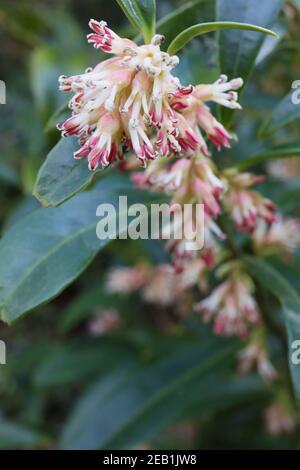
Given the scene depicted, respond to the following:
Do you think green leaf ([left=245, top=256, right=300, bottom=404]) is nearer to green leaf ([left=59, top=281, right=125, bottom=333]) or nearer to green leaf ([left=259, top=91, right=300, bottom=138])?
green leaf ([left=259, top=91, right=300, bottom=138])

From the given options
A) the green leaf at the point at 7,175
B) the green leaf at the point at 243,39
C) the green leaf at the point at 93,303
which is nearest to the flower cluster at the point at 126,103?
the green leaf at the point at 243,39

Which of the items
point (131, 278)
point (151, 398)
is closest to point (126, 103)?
point (151, 398)

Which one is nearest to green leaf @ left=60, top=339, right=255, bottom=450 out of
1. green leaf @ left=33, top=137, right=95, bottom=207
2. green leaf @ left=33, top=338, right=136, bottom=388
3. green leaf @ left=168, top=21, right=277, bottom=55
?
green leaf @ left=33, top=338, right=136, bottom=388

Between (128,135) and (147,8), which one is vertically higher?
(147,8)

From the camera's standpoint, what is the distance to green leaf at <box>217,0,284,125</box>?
0.96 m

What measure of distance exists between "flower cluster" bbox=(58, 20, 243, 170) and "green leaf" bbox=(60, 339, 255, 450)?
2.86 ft

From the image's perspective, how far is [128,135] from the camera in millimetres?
840

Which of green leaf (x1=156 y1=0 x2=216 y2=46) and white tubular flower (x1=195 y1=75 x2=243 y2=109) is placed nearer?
white tubular flower (x1=195 y1=75 x2=243 y2=109)

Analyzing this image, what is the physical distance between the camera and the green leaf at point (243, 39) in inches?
37.9

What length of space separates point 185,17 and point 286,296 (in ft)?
1.64
